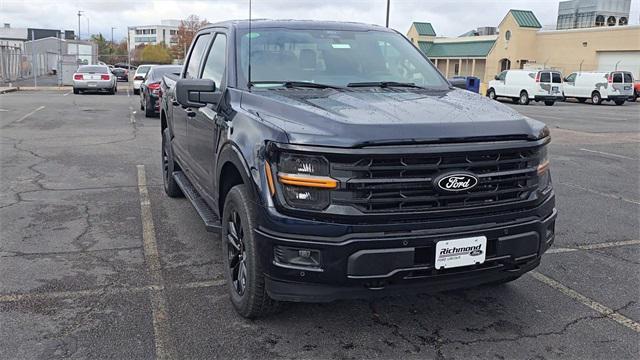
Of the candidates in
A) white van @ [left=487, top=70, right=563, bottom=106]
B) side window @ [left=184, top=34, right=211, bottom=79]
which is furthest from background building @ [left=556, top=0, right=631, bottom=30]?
side window @ [left=184, top=34, right=211, bottom=79]

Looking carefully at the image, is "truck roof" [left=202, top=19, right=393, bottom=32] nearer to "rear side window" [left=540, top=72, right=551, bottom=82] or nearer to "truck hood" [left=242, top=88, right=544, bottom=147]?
"truck hood" [left=242, top=88, right=544, bottom=147]

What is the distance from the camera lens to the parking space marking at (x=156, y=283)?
3.44m

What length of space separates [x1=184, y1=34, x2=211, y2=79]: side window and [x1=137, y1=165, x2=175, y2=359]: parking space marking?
5.12ft

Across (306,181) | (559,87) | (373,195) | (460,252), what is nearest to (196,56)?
(306,181)

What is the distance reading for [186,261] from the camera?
4.90 m

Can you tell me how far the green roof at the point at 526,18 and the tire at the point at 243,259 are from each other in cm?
4955

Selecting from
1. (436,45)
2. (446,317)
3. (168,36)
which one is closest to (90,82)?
(446,317)

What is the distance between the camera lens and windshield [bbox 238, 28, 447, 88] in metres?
4.43

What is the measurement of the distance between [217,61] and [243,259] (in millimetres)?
1995

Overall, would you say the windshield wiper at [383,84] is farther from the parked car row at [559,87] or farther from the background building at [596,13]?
the background building at [596,13]

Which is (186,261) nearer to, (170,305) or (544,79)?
(170,305)

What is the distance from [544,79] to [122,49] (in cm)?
11577

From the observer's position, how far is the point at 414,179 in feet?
10.3

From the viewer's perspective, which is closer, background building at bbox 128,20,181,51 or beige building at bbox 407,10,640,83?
beige building at bbox 407,10,640,83
